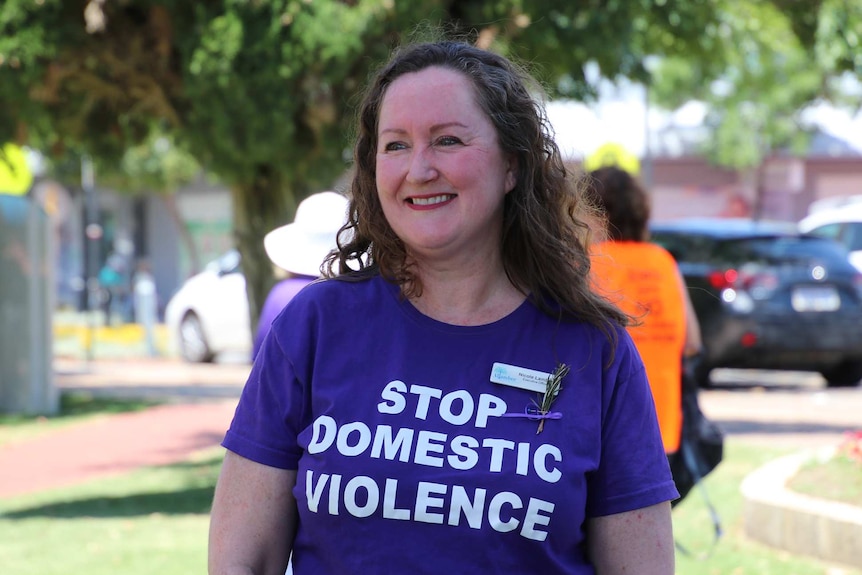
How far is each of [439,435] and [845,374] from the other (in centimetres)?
1309

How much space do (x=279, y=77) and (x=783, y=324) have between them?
7.68m

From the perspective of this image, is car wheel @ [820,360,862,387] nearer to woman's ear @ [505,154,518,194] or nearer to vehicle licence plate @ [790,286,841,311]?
vehicle licence plate @ [790,286,841,311]

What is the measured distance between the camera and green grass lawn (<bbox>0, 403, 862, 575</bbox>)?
623 cm

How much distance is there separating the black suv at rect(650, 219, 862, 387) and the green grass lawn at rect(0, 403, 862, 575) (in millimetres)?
3926

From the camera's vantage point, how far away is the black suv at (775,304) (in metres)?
13.4

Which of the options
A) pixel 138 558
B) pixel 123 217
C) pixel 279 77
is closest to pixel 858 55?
pixel 279 77

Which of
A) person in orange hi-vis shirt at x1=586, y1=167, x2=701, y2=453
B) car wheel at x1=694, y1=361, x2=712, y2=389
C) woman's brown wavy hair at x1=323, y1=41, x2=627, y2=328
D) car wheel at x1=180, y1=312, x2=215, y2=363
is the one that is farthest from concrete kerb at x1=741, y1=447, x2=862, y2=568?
car wheel at x1=180, y1=312, x2=215, y2=363

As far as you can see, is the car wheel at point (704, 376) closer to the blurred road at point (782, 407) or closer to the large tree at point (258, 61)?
the blurred road at point (782, 407)

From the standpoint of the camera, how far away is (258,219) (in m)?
8.21

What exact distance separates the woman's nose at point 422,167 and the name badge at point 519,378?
1.13ft

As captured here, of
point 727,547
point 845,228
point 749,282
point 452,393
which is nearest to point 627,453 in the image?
point 452,393

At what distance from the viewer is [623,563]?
2174 millimetres

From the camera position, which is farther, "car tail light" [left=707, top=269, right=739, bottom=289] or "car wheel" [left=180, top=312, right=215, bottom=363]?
"car wheel" [left=180, top=312, right=215, bottom=363]

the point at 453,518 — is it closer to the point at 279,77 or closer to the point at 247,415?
the point at 247,415
